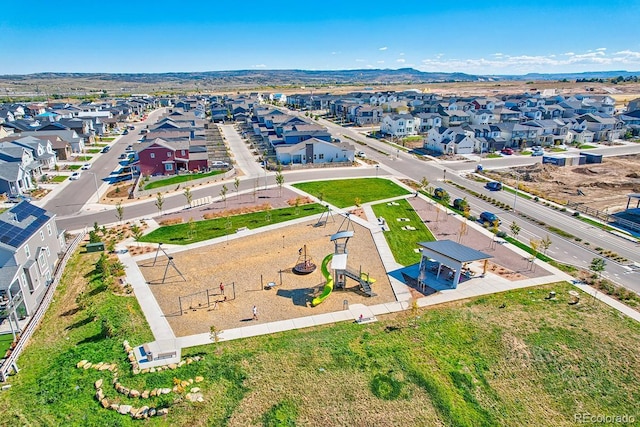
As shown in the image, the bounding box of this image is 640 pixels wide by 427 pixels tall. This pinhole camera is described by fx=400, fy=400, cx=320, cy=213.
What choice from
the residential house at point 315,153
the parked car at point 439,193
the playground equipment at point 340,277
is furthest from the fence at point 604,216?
the residential house at point 315,153

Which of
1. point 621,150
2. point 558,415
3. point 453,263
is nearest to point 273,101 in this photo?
point 621,150

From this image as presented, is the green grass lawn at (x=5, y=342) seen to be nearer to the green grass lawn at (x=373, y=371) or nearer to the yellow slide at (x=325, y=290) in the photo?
the green grass lawn at (x=373, y=371)

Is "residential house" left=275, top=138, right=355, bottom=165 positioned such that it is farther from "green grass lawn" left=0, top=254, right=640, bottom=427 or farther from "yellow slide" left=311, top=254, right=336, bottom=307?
"green grass lawn" left=0, top=254, right=640, bottom=427

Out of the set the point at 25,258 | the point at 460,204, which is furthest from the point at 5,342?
the point at 460,204

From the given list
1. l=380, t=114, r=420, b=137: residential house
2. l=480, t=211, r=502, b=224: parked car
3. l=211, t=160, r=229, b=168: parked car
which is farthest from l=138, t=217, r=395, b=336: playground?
l=380, t=114, r=420, b=137: residential house

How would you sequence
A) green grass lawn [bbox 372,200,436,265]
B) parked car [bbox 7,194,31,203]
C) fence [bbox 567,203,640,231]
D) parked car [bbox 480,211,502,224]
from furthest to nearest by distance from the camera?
parked car [bbox 7,194,31,203] < parked car [bbox 480,211,502,224] < fence [bbox 567,203,640,231] < green grass lawn [bbox 372,200,436,265]
